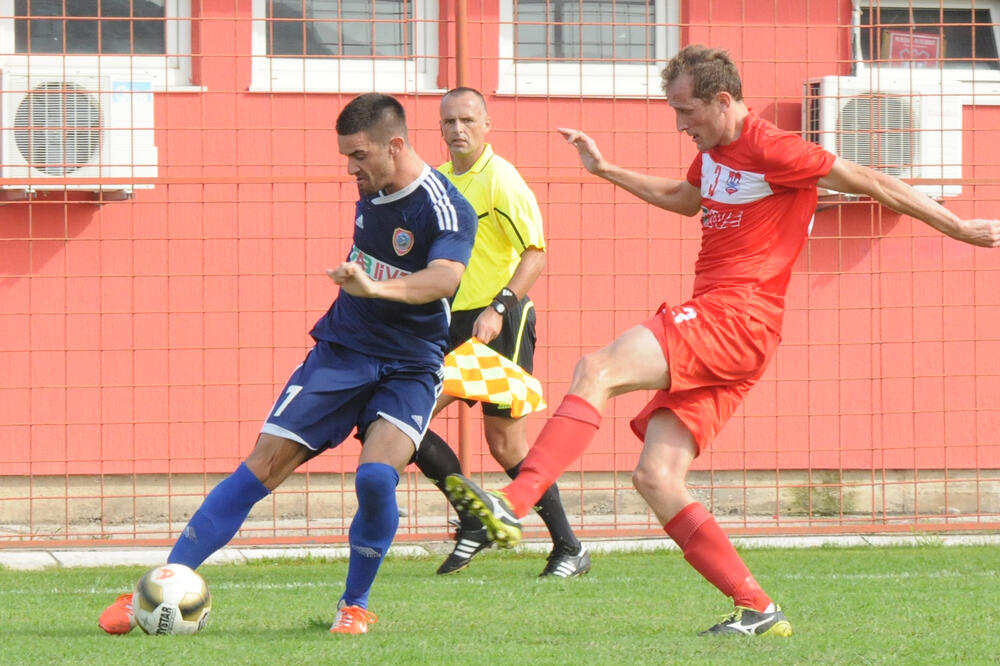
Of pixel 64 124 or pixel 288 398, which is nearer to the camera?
pixel 288 398

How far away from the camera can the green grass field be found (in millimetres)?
4621

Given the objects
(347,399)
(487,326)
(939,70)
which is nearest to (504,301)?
(487,326)

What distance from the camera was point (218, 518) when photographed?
200 inches

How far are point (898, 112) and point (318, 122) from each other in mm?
3444

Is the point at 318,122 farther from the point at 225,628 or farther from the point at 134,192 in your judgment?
the point at 225,628

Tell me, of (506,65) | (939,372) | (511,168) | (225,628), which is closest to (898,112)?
(939,372)

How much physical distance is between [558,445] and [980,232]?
158 centimetres

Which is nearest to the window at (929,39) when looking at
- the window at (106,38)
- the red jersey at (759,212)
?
the window at (106,38)

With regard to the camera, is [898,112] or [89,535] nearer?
[89,535]

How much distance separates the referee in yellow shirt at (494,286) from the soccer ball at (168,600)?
205cm

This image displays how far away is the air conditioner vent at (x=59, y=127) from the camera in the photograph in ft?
27.1

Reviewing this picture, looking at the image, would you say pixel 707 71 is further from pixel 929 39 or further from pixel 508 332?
pixel 929 39

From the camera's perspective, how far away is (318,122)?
883 centimetres

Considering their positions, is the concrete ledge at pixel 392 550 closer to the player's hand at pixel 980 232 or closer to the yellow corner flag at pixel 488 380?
the yellow corner flag at pixel 488 380
